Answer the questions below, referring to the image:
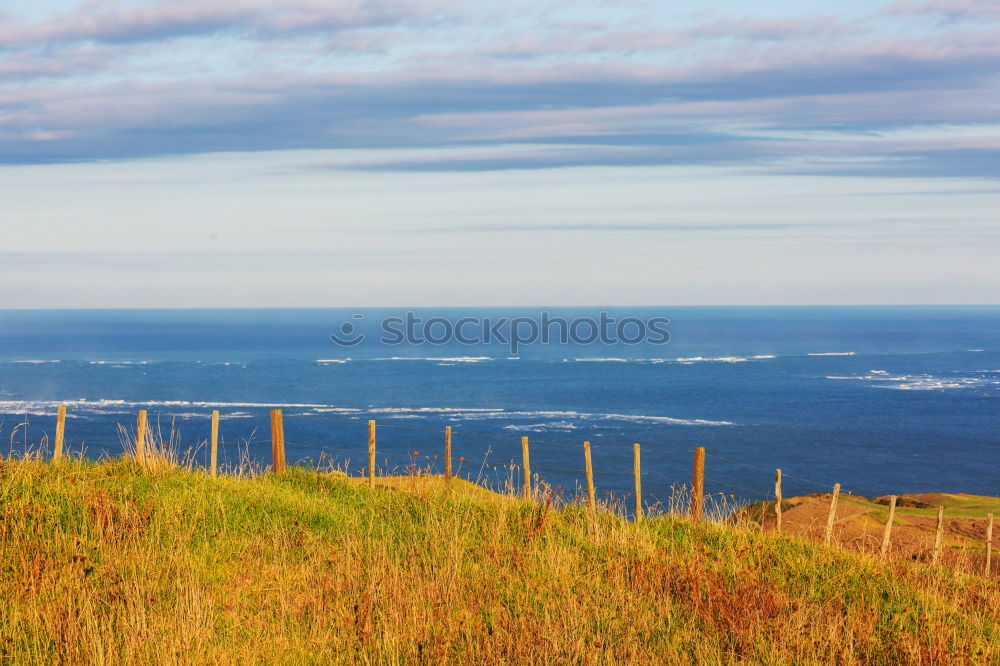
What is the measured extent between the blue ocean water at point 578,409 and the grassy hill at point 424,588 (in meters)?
7.54

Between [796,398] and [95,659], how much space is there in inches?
3779

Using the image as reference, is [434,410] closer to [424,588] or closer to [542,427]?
[542,427]

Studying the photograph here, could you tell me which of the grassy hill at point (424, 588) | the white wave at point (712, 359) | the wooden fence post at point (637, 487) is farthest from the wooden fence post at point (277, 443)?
the white wave at point (712, 359)

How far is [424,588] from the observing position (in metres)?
8.52

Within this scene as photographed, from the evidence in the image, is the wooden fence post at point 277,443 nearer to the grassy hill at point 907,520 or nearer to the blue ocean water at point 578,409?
the blue ocean water at point 578,409

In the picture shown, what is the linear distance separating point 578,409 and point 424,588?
7742 centimetres

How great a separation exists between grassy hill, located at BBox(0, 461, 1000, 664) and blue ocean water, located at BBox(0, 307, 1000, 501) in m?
7.54

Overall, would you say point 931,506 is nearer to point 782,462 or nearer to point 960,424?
point 782,462

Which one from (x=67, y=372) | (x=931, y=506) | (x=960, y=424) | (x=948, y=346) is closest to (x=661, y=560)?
(x=931, y=506)

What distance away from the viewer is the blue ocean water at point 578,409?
185 feet

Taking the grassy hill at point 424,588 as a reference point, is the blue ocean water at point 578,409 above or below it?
below

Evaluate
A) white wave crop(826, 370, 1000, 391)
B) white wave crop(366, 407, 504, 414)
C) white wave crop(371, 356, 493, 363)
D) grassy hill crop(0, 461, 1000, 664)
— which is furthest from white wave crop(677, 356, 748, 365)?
grassy hill crop(0, 461, 1000, 664)

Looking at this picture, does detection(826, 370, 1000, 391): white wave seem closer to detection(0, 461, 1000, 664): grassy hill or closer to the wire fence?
the wire fence

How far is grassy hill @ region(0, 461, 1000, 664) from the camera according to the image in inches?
283
